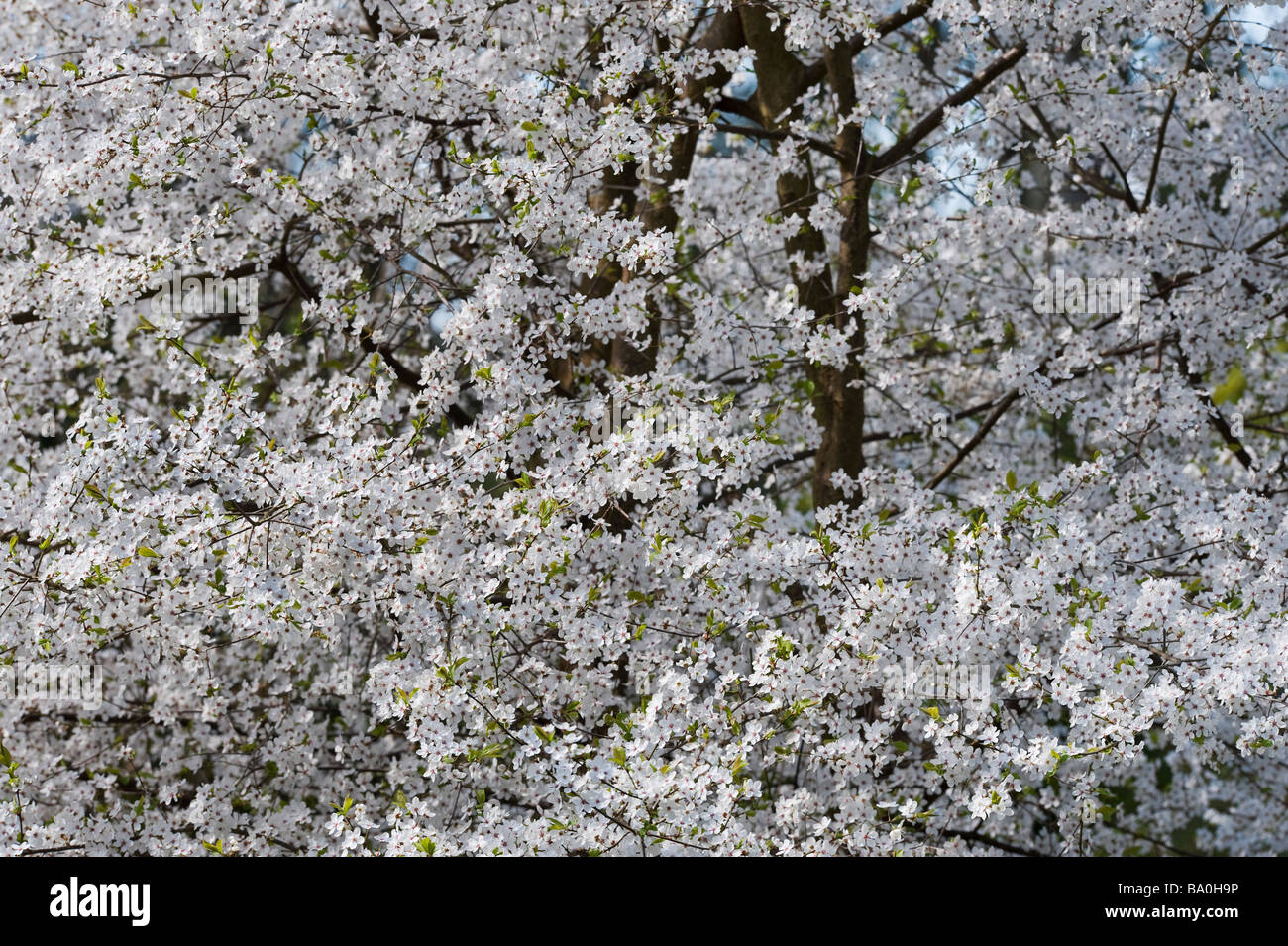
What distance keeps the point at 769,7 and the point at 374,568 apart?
340 centimetres

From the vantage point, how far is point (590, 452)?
504 centimetres

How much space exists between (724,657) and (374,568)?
145 centimetres

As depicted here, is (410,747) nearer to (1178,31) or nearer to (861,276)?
(861,276)

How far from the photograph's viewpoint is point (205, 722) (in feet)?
20.3

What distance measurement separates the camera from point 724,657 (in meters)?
5.02

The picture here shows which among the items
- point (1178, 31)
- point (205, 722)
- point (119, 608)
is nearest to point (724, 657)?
point (119, 608)

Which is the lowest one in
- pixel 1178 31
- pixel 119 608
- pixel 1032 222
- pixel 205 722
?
pixel 205 722

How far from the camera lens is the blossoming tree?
15.4 ft

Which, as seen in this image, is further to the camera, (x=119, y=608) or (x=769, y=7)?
(x=769, y=7)

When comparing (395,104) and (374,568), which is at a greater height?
(395,104)

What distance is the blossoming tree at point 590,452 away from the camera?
4.70 m

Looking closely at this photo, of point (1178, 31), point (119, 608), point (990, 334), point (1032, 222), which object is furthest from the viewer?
point (990, 334)
